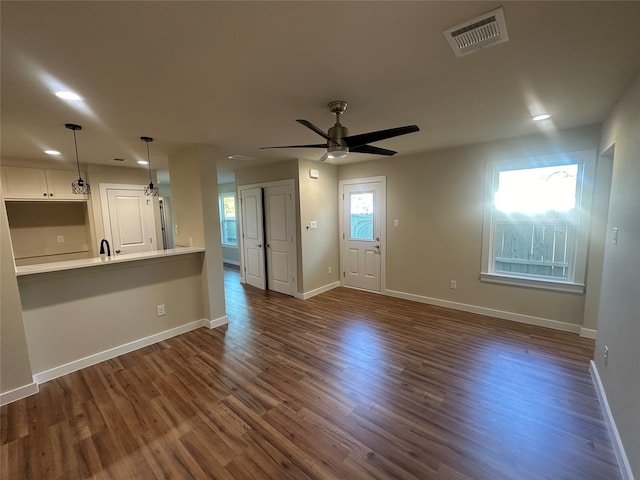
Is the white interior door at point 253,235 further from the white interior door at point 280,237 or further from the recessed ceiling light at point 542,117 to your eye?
the recessed ceiling light at point 542,117

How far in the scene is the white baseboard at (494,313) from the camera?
134 inches

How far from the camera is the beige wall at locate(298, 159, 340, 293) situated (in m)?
4.75

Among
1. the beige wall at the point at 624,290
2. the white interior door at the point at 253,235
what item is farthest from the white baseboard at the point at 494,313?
the white interior door at the point at 253,235

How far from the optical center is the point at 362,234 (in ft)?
17.1

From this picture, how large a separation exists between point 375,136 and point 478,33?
2.82ft

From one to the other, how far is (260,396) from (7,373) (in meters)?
2.13

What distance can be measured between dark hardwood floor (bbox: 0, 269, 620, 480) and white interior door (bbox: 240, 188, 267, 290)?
2.17 m

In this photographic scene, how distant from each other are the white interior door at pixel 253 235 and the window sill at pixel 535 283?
150 inches

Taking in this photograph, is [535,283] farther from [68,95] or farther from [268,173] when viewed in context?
[68,95]

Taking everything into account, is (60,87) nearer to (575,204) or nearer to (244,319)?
(244,319)

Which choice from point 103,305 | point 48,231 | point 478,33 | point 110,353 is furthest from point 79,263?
point 478,33

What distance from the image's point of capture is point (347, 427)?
6.49ft

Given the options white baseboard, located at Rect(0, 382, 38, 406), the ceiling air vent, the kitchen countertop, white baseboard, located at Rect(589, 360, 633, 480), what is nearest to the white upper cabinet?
the kitchen countertop

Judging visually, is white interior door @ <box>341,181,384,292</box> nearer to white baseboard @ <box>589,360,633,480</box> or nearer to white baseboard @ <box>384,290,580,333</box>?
white baseboard @ <box>384,290,580,333</box>
